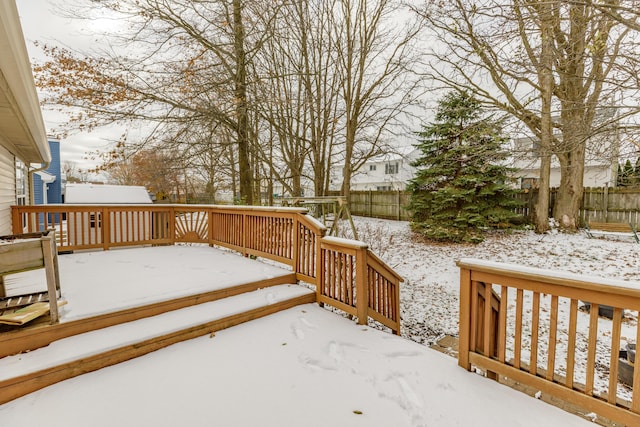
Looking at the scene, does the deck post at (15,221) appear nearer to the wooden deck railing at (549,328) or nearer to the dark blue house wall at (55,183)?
the wooden deck railing at (549,328)

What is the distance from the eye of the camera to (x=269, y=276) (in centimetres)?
422

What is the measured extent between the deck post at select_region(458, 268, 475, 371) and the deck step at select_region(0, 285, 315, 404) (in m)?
1.99

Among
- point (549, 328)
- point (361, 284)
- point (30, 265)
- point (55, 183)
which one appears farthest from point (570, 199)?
point (55, 183)

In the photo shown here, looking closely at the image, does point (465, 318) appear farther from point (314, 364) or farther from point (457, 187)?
point (457, 187)

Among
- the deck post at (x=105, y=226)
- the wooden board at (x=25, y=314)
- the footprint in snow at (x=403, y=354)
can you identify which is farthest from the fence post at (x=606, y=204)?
the deck post at (x=105, y=226)

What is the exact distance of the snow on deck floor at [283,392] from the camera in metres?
1.93

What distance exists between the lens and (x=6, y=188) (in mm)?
5309

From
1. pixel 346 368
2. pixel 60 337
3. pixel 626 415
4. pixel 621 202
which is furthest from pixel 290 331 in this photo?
pixel 621 202

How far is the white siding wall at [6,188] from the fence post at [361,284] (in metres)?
5.71

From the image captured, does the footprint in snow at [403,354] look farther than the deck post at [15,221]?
No

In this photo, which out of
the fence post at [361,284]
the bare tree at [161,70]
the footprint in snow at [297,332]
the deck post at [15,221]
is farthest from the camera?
the bare tree at [161,70]

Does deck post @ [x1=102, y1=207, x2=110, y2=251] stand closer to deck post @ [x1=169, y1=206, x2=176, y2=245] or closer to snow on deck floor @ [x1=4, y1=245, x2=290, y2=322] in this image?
snow on deck floor @ [x1=4, y1=245, x2=290, y2=322]

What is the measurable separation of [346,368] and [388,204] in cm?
1458

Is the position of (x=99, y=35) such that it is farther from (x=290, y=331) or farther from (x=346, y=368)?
(x=346, y=368)
